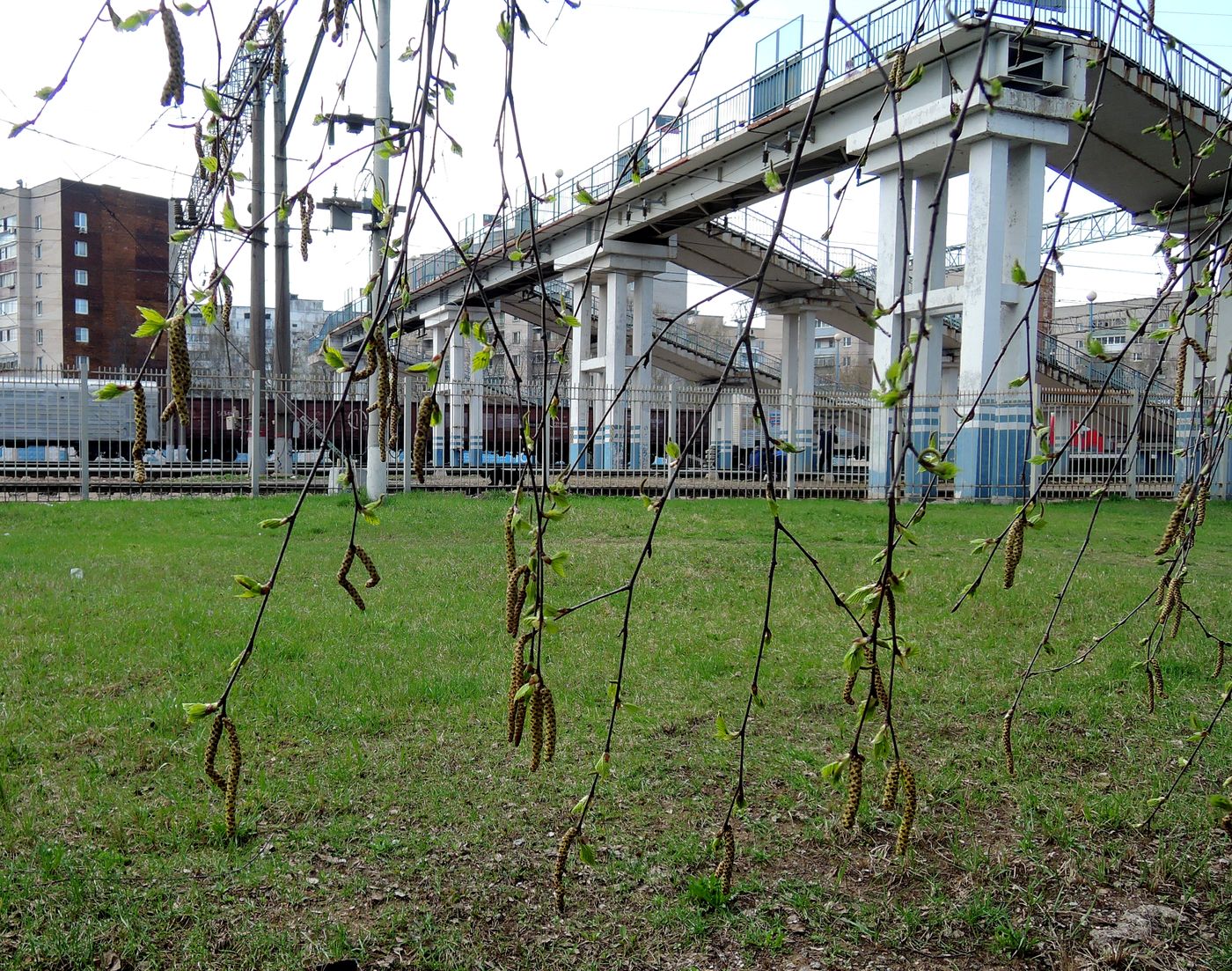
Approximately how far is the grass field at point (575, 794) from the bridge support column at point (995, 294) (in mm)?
9869

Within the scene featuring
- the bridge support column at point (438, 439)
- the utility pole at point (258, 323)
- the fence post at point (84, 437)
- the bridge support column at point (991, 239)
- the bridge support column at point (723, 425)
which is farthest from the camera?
the bridge support column at point (438, 439)

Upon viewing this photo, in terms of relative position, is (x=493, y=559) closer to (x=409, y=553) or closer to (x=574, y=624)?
(x=409, y=553)

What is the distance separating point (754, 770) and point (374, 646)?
2613 mm

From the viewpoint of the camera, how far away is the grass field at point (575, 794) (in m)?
2.97

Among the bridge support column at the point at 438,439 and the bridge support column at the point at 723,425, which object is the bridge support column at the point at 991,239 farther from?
the bridge support column at the point at 438,439

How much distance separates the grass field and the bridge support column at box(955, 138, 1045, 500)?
32.4 feet

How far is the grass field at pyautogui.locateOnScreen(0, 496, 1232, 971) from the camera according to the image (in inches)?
117

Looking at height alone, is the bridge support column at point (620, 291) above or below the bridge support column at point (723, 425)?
above

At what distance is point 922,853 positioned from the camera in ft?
11.5

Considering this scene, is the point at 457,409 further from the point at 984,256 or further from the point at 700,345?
the point at 984,256

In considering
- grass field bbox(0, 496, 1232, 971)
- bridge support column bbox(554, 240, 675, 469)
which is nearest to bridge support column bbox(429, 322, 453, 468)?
bridge support column bbox(554, 240, 675, 469)

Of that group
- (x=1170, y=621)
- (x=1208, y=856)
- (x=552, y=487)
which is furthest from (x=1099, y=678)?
(x=552, y=487)

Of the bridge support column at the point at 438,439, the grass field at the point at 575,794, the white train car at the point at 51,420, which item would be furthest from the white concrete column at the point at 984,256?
the white train car at the point at 51,420

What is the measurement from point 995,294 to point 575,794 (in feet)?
48.0
